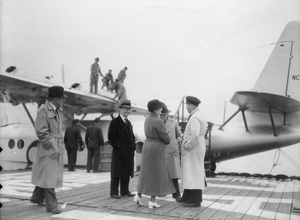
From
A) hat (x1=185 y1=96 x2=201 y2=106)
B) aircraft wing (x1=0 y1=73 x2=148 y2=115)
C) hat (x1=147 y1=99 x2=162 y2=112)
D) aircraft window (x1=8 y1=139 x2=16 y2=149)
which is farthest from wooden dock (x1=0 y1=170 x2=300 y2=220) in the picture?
aircraft window (x1=8 y1=139 x2=16 y2=149)

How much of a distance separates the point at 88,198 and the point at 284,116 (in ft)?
20.5

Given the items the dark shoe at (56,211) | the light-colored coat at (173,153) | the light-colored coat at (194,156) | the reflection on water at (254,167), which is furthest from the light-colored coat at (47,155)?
the light-colored coat at (194,156)

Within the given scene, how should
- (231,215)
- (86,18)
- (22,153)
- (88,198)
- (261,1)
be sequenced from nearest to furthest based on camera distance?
(231,215)
(88,198)
(261,1)
(86,18)
(22,153)

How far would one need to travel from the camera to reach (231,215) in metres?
4.20

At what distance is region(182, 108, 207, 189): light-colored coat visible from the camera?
485 centimetres

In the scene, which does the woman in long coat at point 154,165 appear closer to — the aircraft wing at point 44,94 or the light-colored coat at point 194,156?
the light-colored coat at point 194,156

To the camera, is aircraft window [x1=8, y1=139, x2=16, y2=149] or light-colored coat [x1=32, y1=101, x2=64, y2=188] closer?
light-colored coat [x1=32, y1=101, x2=64, y2=188]

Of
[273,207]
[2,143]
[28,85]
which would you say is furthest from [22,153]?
[273,207]

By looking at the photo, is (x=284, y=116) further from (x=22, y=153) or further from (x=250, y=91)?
(x=22, y=153)

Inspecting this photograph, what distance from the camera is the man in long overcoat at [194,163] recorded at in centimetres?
482

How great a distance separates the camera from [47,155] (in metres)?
4.16

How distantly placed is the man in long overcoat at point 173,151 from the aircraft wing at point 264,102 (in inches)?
90.6

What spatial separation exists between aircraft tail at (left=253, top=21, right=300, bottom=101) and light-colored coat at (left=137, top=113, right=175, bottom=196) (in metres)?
5.14

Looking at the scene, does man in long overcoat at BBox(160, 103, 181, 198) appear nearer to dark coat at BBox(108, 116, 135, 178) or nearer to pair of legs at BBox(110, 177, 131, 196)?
dark coat at BBox(108, 116, 135, 178)
